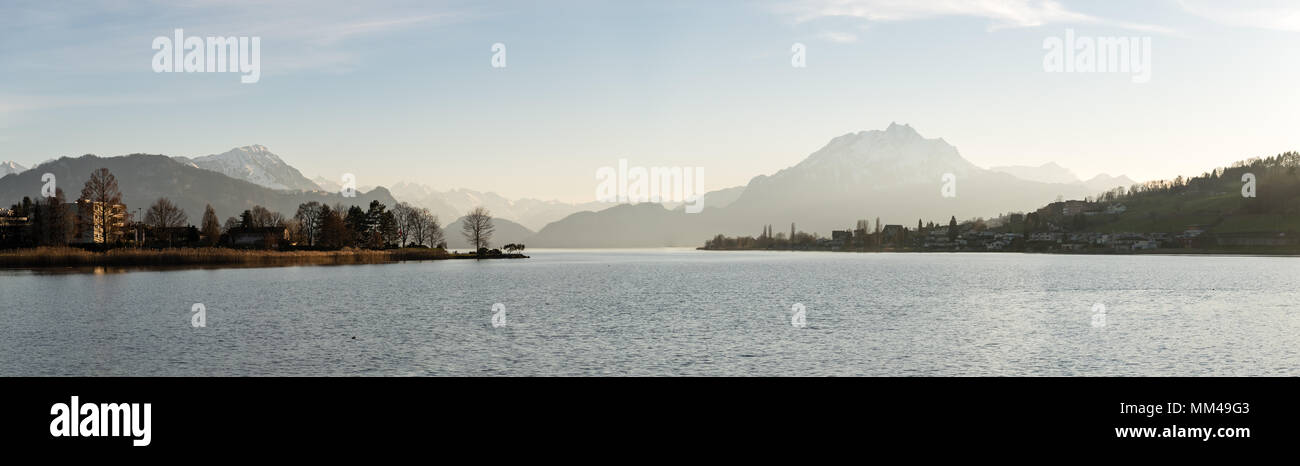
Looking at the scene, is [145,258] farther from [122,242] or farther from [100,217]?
[122,242]

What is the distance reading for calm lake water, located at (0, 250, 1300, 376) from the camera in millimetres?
37594

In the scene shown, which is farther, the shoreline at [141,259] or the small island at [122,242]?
the small island at [122,242]

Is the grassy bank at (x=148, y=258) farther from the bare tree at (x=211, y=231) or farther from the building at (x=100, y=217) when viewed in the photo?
the bare tree at (x=211, y=231)

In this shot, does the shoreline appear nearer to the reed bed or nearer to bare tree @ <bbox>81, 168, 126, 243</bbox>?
the reed bed

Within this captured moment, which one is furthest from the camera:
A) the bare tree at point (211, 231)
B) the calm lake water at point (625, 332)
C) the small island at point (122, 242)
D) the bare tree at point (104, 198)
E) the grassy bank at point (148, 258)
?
the bare tree at point (211, 231)

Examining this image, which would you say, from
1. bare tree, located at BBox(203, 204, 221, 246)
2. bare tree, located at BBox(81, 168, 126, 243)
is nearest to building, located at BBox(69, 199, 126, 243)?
bare tree, located at BBox(81, 168, 126, 243)

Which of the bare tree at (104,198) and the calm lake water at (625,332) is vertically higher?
the bare tree at (104,198)

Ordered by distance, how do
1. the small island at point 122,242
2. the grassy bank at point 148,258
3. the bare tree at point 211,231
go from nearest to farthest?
the grassy bank at point 148,258 → the small island at point 122,242 → the bare tree at point 211,231

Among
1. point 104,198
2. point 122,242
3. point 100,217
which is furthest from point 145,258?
point 122,242

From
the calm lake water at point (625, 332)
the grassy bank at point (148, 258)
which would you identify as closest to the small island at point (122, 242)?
the grassy bank at point (148, 258)

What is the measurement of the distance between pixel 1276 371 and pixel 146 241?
186 meters

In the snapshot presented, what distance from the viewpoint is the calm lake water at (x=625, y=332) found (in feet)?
123

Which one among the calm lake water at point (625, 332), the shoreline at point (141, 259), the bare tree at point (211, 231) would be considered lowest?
the calm lake water at point (625, 332)
